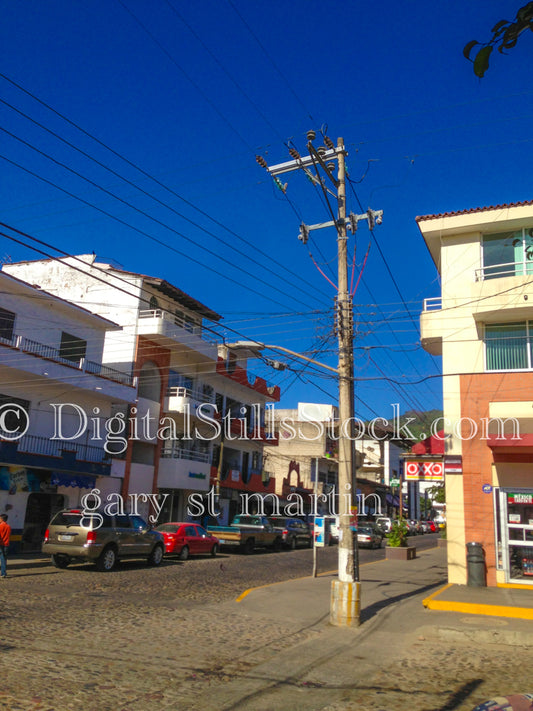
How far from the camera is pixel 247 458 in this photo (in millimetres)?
42781

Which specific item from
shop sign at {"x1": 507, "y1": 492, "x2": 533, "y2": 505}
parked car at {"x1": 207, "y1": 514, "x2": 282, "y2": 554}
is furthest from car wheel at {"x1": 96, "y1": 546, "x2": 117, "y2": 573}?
shop sign at {"x1": 507, "y1": 492, "x2": 533, "y2": 505}

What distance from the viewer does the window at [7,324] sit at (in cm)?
2358

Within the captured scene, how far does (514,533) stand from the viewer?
15586mm

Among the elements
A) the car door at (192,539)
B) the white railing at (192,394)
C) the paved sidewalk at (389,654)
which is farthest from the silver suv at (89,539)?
the white railing at (192,394)

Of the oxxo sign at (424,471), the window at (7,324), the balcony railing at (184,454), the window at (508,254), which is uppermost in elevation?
the window at (508,254)

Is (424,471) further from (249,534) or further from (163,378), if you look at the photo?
(163,378)

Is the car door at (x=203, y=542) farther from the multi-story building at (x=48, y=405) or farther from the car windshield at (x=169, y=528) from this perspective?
the multi-story building at (x=48, y=405)

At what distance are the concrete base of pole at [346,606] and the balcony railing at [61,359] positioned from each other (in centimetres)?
1635

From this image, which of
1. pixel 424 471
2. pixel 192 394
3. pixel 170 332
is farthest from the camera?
pixel 192 394

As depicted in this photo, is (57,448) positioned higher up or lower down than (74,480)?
higher up

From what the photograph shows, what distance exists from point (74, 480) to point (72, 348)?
5.92 m

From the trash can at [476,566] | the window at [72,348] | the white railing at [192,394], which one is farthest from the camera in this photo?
the white railing at [192,394]

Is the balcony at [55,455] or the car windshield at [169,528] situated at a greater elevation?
the balcony at [55,455]

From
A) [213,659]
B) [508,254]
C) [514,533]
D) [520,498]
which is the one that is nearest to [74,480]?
[514,533]
